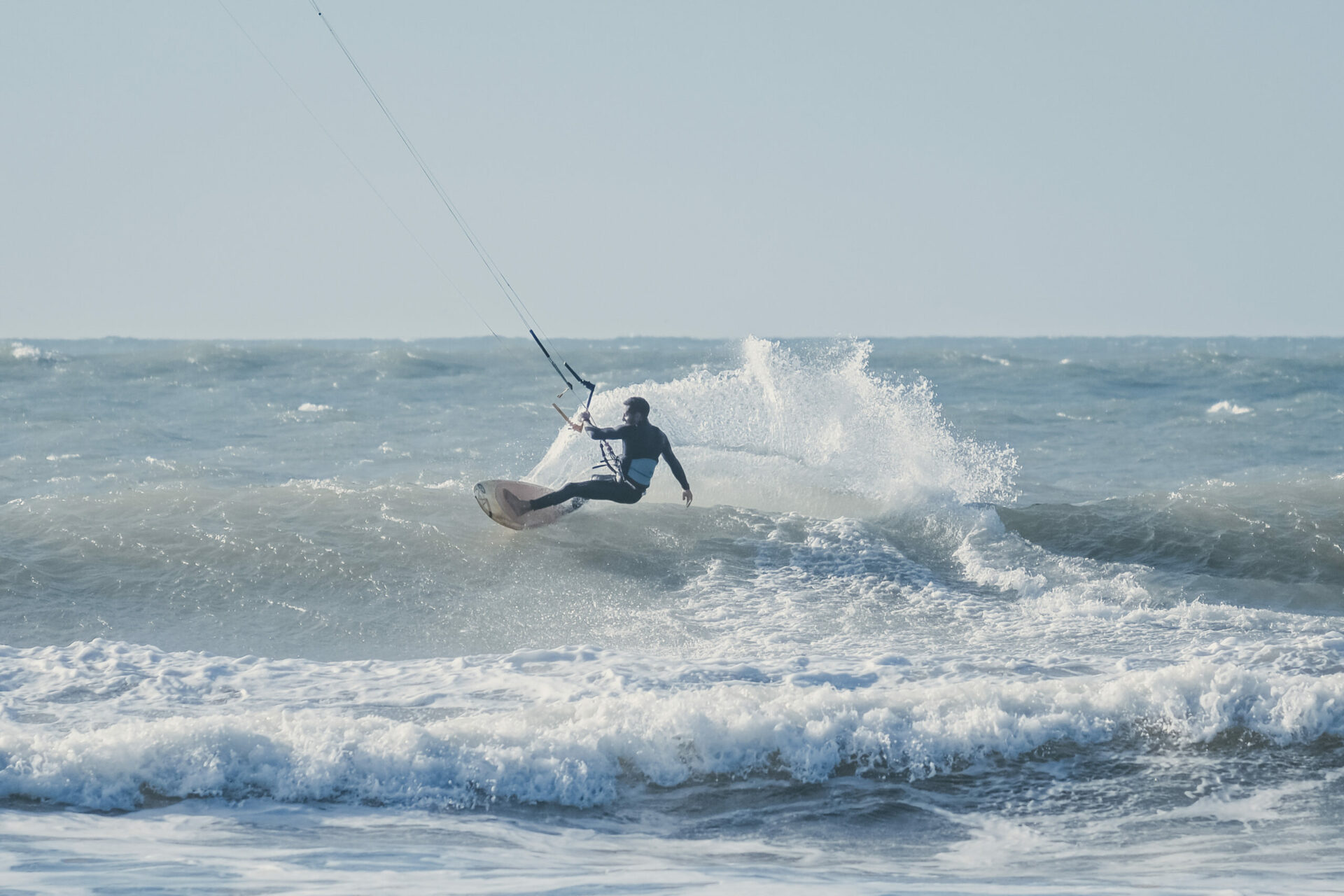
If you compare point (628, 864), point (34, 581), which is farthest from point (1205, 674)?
point (34, 581)

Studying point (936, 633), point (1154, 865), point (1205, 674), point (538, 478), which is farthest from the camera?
point (538, 478)

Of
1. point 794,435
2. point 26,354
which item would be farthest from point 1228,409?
point 26,354

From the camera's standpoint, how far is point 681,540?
10898 millimetres

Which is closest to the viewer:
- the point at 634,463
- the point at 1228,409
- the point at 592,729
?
the point at 592,729

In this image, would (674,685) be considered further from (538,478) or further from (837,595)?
(538,478)

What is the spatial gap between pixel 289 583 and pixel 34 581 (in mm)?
2066

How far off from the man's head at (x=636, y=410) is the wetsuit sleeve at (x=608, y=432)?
0.09 metres

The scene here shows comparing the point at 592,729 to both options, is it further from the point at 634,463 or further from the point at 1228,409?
the point at 1228,409

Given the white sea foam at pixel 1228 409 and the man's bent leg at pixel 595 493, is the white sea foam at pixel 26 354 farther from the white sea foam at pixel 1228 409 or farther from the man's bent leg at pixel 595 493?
the white sea foam at pixel 1228 409

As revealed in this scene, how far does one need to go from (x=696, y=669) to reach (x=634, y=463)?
3.28 metres

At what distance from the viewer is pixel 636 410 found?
33.3ft

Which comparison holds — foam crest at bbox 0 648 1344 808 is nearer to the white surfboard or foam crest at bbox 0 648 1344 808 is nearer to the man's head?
the man's head

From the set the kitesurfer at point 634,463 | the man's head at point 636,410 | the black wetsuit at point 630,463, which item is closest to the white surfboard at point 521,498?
the kitesurfer at point 634,463

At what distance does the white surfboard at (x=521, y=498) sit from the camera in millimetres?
10672
